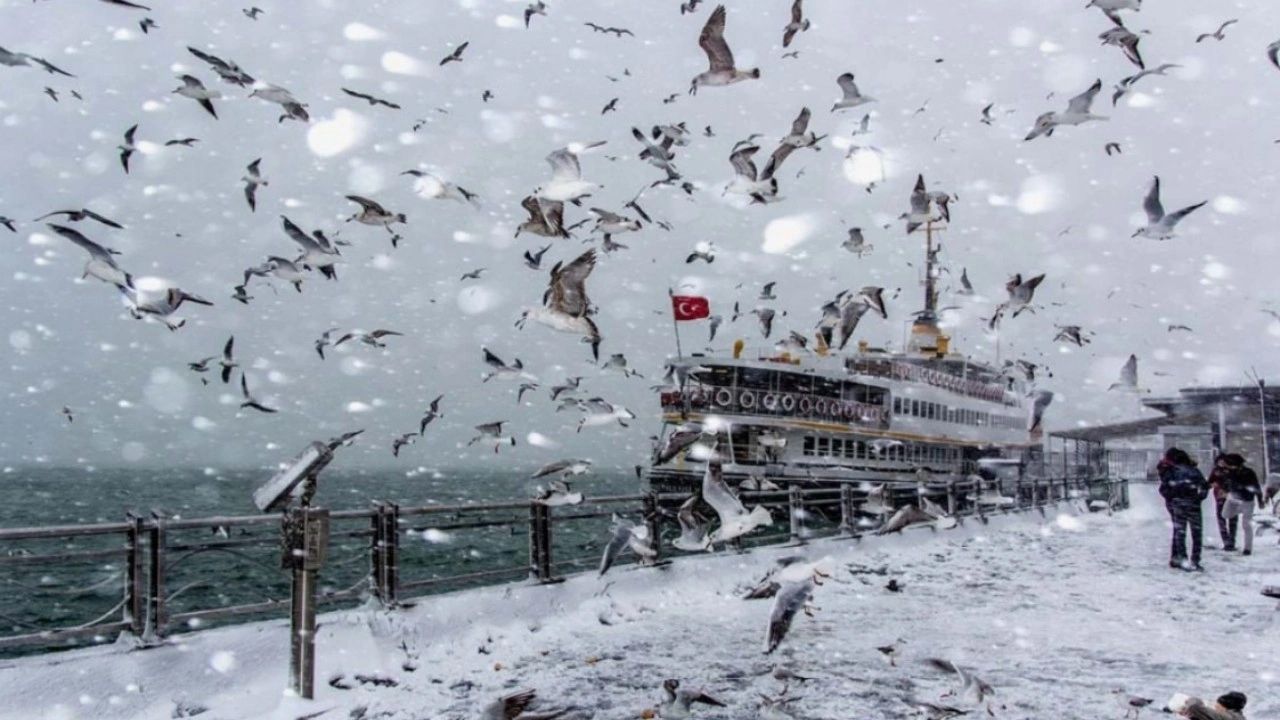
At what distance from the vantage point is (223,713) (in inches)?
235

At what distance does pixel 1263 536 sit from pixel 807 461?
688 inches

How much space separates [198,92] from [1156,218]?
9418mm

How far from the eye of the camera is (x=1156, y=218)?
905 centimetres

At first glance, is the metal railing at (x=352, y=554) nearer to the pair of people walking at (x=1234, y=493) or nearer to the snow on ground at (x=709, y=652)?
the snow on ground at (x=709, y=652)

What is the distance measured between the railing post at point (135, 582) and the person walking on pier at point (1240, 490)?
13868 millimetres

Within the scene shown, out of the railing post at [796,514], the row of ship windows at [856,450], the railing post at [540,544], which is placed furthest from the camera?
the row of ship windows at [856,450]

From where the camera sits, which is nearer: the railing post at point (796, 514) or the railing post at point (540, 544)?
the railing post at point (540, 544)

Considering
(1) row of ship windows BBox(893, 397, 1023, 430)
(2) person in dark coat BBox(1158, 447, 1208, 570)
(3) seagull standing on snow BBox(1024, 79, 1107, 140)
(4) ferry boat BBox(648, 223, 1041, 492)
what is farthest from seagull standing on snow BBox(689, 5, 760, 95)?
(1) row of ship windows BBox(893, 397, 1023, 430)

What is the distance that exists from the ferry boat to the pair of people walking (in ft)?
51.9

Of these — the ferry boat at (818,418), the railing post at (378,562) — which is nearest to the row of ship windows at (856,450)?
the ferry boat at (818,418)

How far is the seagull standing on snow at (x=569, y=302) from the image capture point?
739 cm

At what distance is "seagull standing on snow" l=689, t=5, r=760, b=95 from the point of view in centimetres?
806

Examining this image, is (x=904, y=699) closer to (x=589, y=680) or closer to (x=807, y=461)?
(x=589, y=680)

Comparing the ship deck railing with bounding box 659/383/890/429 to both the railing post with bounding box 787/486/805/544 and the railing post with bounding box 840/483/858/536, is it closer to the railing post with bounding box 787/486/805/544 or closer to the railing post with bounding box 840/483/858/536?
the railing post with bounding box 840/483/858/536
